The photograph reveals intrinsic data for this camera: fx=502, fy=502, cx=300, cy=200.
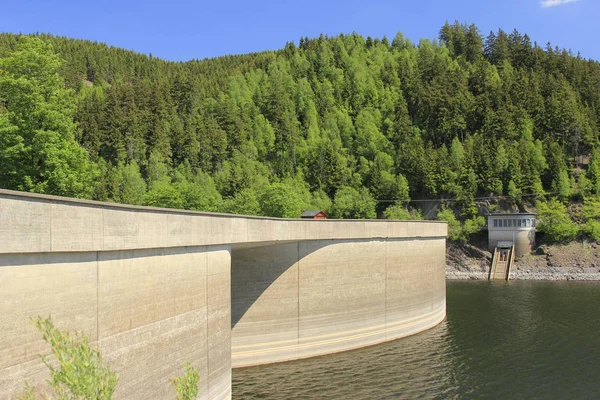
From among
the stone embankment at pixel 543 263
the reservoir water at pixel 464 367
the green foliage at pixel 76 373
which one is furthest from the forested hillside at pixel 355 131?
the green foliage at pixel 76 373

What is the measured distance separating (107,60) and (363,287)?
167 m

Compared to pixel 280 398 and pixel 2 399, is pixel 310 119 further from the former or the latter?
pixel 2 399

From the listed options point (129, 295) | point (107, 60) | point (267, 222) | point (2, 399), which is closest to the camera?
point (2, 399)

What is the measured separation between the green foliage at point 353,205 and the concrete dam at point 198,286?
47733 millimetres

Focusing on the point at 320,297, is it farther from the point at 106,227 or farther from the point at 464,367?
the point at 106,227

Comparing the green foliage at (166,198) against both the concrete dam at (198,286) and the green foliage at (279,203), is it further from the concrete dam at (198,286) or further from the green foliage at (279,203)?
the concrete dam at (198,286)

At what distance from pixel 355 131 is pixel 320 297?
88507mm

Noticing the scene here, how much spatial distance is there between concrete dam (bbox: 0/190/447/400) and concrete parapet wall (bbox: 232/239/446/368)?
7 centimetres

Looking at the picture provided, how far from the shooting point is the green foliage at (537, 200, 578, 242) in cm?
7394

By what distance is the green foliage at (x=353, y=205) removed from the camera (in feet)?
290

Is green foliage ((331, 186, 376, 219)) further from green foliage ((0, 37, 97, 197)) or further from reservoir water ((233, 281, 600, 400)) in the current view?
green foliage ((0, 37, 97, 197))

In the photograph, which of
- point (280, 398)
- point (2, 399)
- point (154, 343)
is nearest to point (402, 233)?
point (280, 398)

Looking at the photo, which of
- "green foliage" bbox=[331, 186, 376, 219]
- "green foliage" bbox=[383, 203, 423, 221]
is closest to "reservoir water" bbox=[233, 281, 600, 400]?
"green foliage" bbox=[383, 203, 423, 221]

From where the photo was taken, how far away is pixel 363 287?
32.0m
